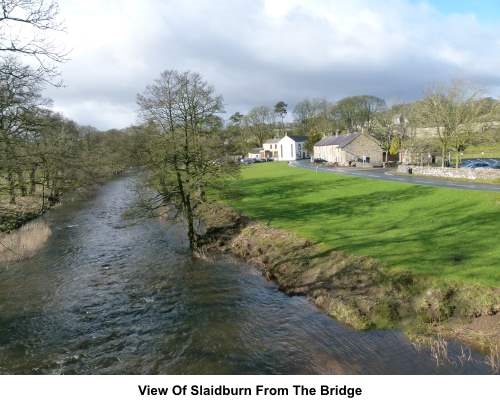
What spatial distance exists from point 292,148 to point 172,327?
105925 millimetres

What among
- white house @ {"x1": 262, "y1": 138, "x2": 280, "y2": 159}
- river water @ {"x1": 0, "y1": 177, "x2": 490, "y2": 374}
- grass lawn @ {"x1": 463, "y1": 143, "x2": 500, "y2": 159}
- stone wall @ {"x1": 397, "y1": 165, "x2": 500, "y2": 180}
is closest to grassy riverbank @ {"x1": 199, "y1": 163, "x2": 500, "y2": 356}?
river water @ {"x1": 0, "y1": 177, "x2": 490, "y2": 374}

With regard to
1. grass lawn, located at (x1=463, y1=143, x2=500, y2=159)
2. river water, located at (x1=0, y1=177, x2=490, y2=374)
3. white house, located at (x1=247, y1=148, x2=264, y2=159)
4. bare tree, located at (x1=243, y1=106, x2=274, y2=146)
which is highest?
bare tree, located at (x1=243, y1=106, x2=274, y2=146)

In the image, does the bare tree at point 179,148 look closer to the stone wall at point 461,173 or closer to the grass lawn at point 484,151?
the stone wall at point 461,173

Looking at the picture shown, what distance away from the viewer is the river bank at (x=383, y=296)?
13.6 metres

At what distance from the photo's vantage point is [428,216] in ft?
86.2

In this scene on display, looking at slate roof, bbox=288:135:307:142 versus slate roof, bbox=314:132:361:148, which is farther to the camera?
slate roof, bbox=288:135:307:142

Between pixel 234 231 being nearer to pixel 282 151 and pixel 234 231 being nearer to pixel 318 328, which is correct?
pixel 318 328

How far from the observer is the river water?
12.1 metres

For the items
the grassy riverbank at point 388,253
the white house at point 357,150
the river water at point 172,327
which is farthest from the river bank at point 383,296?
the white house at point 357,150

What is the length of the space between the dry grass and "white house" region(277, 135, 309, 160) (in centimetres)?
8997

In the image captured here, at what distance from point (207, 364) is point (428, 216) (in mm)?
20300

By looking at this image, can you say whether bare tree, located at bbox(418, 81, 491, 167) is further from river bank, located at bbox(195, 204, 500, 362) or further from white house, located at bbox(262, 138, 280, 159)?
white house, located at bbox(262, 138, 280, 159)

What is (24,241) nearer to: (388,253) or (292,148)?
(388,253)
